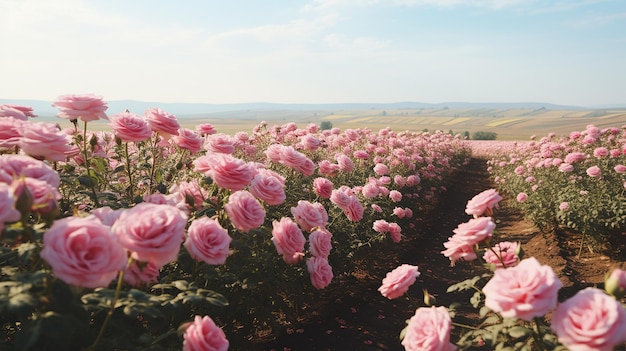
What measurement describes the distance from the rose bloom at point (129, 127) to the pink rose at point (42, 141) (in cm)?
58

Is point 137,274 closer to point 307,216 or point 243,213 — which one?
point 243,213

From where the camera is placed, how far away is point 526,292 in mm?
1260

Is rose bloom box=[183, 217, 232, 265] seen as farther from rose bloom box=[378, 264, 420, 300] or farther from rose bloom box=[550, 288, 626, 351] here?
rose bloom box=[550, 288, 626, 351]

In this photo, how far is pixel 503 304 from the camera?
4.25ft

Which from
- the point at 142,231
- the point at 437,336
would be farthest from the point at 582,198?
the point at 142,231

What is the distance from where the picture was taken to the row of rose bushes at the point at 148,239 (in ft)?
3.92

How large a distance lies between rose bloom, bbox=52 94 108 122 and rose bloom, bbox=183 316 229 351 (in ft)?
4.62

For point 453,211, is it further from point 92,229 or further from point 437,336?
point 92,229

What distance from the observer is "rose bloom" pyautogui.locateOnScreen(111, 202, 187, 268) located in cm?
125

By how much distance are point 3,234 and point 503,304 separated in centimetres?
156

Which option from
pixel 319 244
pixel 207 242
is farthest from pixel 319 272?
pixel 207 242

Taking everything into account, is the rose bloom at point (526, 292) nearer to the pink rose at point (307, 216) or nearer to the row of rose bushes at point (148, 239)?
the row of rose bushes at point (148, 239)

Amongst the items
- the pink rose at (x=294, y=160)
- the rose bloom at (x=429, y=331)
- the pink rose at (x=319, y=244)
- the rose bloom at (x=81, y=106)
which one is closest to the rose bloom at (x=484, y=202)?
the rose bloom at (x=429, y=331)

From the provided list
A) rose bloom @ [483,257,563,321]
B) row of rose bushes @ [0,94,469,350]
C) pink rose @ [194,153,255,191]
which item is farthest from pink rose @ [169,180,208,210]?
rose bloom @ [483,257,563,321]
